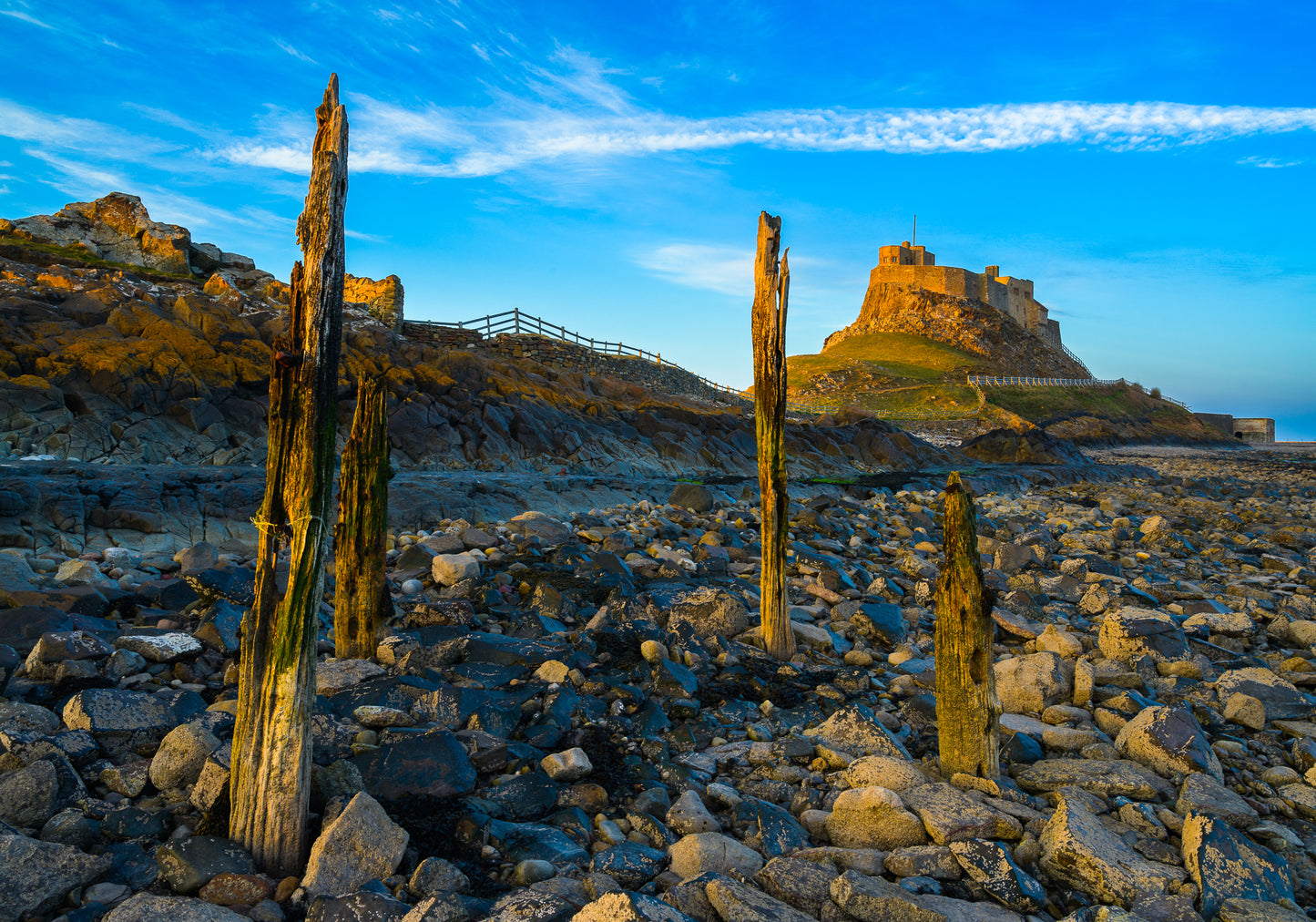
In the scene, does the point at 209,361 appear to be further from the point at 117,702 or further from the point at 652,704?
the point at 652,704

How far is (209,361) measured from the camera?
19797 mm

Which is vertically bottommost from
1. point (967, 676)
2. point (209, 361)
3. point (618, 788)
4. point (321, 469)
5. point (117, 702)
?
point (618, 788)

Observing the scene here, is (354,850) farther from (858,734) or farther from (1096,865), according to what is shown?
(1096,865)

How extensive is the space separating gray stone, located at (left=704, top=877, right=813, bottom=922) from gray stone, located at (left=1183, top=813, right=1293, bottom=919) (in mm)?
1955

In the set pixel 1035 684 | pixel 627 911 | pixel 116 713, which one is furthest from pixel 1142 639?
pixel 116 713

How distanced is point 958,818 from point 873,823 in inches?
18.0

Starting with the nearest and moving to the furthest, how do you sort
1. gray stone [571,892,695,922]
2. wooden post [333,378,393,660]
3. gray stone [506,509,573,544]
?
gray stone [571,892,695,922], wooden post [333,378,393,660], gray stone [506,509,573,544]

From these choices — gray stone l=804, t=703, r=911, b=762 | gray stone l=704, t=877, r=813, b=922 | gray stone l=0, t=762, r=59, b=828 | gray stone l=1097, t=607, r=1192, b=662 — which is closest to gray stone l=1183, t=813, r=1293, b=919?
gray stone l=804, t=703, r=911, b=762

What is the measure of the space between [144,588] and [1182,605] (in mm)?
11746

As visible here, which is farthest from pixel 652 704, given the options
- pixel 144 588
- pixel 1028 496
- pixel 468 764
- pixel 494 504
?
pixel 1028 496

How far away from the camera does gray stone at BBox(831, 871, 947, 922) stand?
322 cm

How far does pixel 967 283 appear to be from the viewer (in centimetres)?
10519

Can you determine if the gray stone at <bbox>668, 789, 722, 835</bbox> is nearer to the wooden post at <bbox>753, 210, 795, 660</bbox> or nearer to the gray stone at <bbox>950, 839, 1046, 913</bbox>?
the gray stone at <bbox>950, 839, 1046, 913</bbox>

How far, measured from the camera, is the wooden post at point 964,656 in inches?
A: 182
